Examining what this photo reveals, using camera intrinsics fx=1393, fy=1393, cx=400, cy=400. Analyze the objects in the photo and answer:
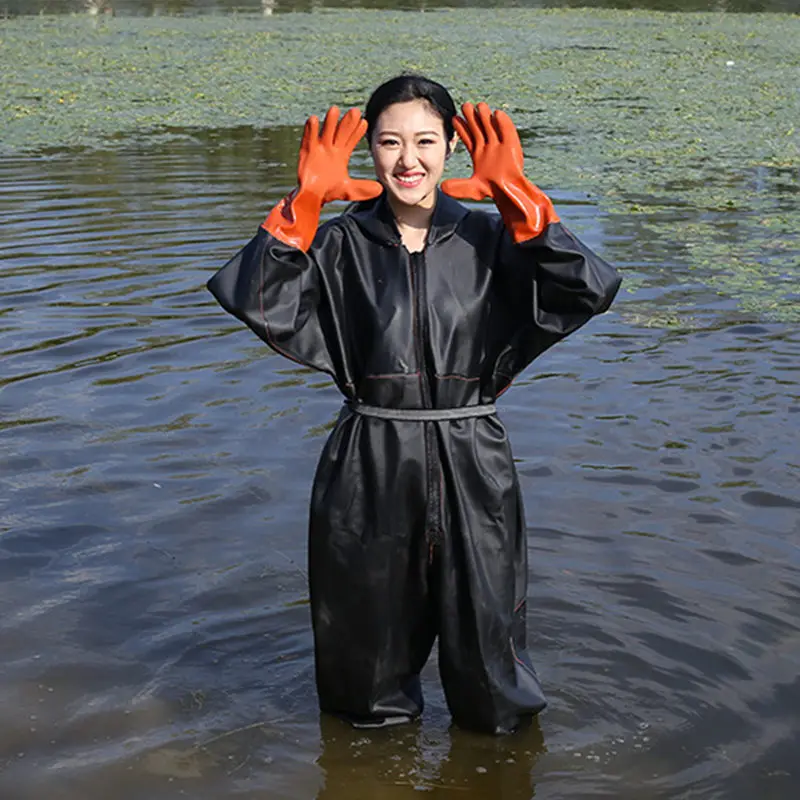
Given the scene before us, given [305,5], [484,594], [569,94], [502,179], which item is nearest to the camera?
[502,179]

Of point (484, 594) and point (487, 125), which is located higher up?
point (487, 125)

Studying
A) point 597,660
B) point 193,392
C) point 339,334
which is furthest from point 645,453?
point 339,334

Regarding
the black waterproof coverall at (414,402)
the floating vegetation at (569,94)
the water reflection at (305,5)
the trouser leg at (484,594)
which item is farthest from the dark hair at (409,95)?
the water reflection at (305,5)

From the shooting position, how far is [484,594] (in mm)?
3648

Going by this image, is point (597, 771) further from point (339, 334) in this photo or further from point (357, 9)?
point (357, 9)

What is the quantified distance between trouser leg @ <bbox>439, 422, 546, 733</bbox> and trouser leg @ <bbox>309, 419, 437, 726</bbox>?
0.08m

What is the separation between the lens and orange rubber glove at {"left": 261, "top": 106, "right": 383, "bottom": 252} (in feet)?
11.4

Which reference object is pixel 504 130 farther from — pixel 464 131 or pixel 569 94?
pixel 569 94

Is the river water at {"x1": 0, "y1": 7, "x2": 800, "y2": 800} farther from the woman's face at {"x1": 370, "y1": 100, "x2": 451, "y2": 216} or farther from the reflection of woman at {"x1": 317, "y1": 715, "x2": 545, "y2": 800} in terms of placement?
the woman's face at {"x1": 370, "y1": 100, "x2": 451, "y2": 216}

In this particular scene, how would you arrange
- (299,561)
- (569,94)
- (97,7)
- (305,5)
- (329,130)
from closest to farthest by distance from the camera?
1. (329,130)
2. (299,561)
3. (569,94)
4. (97,7)
5. (305,5)

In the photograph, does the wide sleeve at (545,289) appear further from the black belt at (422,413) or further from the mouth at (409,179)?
the mouth at (409,179)

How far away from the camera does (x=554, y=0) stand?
30.0 meters

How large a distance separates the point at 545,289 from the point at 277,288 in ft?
2.20

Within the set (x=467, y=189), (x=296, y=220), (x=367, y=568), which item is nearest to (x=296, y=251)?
(x=296, y=220)
